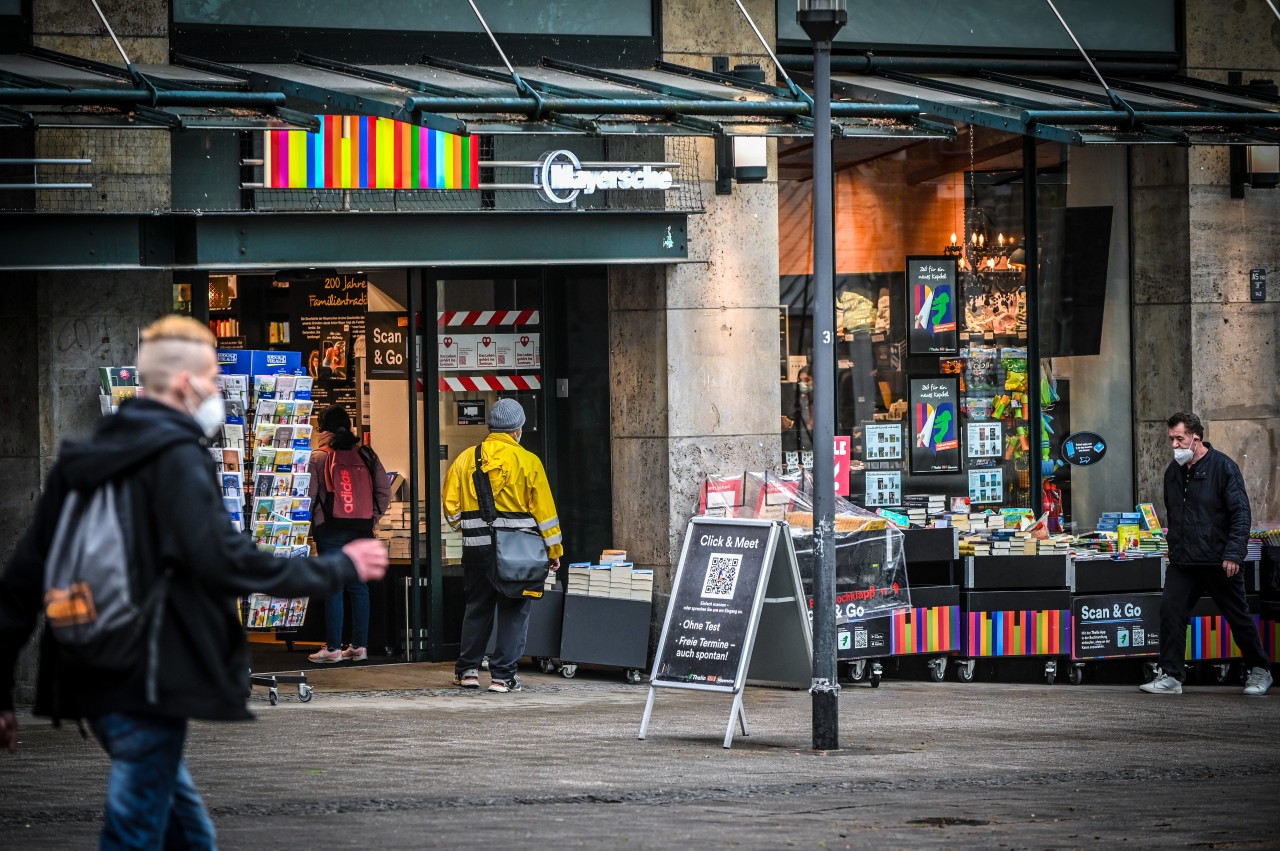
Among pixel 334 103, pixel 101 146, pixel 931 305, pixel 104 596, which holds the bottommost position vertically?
pixel 104 596

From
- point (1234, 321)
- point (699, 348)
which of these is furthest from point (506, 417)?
point (1234, 321)

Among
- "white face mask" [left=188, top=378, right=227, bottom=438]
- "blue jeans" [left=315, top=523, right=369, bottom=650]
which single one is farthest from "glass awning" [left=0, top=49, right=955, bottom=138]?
"white face mask" [left=188, top=378, right=227, bottom=438]

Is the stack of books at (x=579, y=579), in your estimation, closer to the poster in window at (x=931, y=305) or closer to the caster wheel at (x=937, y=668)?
the caster wheel at (x=937, y=668)

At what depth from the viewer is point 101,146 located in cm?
1123

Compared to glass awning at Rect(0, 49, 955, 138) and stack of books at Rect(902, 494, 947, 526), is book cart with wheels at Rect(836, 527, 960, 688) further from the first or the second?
glass awning at Rect(0, 49, 955, 138)

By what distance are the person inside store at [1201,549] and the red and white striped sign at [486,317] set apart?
187 inches

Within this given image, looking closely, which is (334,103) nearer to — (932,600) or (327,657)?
(327,657)

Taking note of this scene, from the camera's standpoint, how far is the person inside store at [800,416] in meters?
13.4

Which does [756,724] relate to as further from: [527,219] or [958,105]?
[958,105]

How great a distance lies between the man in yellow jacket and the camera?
38.0 feet

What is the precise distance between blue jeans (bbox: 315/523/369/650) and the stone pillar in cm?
205

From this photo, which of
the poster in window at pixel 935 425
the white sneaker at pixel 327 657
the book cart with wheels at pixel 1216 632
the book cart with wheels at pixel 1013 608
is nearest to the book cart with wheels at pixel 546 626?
the white sneaker at pixel 327 657

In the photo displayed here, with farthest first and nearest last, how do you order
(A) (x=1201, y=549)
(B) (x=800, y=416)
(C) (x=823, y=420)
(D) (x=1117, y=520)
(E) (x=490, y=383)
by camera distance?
(D) (x=1117, y=520) < (B) (x=800, y=416) < (E) (x=490, y=383) < (A) (x=1201, y=549) < (C) (x=823, y=420)

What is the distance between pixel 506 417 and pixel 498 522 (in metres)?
0.71
